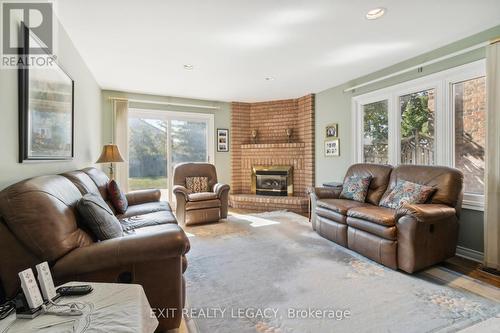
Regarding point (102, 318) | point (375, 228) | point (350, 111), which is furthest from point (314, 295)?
point (350, 111)

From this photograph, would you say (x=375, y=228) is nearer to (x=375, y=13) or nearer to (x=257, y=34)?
(x=375, y=13)

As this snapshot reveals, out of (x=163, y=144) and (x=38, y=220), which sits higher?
(x=163, y=144)

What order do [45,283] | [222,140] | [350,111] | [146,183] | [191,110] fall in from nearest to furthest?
[45,283] < [350,111] < [146,183] < [191,110] < [222,140]

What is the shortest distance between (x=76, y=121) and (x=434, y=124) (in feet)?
14.2

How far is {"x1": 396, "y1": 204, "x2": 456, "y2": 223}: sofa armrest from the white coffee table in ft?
7.20

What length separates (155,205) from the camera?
3.05m

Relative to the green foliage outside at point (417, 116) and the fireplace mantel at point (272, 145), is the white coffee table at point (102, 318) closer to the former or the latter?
the green foliage outside at point (417, 116)

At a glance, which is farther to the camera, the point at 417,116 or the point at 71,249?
the point at 417,116

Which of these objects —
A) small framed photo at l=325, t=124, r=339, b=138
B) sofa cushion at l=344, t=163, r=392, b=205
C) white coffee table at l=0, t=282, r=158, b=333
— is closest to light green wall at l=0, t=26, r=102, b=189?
white coffee table at l=0, t=282, r=158, b=333

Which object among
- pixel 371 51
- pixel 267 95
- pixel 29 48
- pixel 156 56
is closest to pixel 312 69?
pixel 371 51

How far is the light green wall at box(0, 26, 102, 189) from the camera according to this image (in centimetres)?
148

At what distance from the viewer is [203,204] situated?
3979mm

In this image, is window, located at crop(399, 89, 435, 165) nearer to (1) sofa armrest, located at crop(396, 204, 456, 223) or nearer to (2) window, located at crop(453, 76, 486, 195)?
(2) window, located at crop(453, 76, 486, 195)

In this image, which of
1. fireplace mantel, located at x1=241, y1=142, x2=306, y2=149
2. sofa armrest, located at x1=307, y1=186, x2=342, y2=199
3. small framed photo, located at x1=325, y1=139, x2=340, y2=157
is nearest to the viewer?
sofa armrest, located at x1=307, y1=186, x2=342, y2=199
